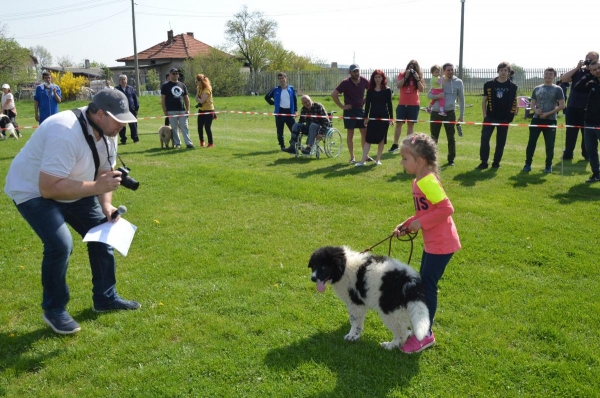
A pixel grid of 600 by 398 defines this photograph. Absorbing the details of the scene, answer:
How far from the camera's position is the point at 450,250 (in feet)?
12.0

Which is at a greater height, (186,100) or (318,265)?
(186,100)

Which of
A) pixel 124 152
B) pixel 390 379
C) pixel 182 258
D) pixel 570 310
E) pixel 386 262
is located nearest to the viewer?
pixel 390 379

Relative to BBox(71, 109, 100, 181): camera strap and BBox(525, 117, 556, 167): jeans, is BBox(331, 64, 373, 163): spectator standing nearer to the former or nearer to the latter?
BBox(525, 117, 556, 167): jeans

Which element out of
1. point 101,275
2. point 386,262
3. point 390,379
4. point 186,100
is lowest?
point 390,379

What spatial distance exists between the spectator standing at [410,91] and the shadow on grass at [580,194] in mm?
4195

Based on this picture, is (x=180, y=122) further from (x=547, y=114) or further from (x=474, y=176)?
(x=547, y=114)

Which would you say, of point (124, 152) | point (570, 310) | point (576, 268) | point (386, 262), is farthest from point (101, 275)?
point (124, 152)

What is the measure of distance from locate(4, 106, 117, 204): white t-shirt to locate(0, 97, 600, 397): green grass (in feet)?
4.42

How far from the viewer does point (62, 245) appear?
3.93m

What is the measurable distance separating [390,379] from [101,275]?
276 centimetres

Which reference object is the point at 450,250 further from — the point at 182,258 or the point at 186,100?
the point at 186,100

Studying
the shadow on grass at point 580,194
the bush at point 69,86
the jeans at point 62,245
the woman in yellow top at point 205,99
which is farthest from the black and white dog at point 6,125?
the bush at point 69,86

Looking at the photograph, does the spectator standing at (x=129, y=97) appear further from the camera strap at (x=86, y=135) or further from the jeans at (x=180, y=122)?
the camera strap at (x=86, y=135)

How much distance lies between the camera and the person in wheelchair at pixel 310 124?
1211 cm
